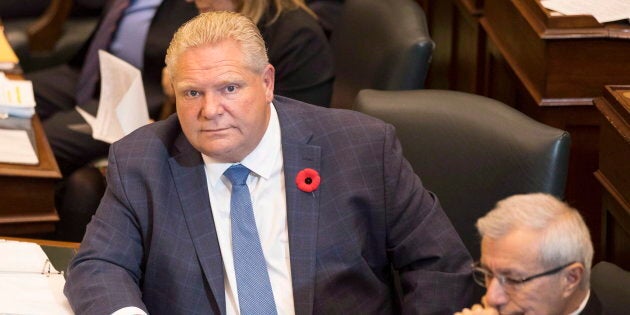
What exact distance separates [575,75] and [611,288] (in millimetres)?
1185

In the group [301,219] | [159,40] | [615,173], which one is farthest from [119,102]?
[615,173]

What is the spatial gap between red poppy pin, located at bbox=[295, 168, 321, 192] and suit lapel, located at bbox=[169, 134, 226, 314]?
0.64 ft

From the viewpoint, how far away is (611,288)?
2258mm

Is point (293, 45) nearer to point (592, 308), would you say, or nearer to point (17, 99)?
point (17, 99)

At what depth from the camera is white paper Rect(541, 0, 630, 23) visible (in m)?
3.31

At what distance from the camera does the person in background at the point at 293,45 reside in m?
3.67

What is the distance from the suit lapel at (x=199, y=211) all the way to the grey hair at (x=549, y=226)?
62cm

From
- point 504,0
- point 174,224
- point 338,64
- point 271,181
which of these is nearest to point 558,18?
point 504,0

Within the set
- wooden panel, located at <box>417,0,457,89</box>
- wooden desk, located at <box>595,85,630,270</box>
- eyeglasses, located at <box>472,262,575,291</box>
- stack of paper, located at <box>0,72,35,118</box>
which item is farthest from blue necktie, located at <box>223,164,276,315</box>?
wooden panel, located at <box>417,0,457,89</box>

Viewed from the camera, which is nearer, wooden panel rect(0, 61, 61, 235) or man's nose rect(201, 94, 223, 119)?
man's nose rect(201, 94, 223, 119)

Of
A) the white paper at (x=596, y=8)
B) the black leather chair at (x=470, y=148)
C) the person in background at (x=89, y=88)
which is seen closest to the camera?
the black leather chair at (x=470, y=148)

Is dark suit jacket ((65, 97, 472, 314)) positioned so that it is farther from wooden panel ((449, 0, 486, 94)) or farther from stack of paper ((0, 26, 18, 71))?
wooden panel ((449, 0, 486, 94))

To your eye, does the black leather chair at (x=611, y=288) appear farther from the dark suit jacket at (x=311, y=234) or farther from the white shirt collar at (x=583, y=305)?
the dark suit jacket at (x=311, y=234)

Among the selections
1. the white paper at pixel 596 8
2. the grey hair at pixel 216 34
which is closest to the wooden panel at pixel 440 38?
the white paper at pixel 596 8
